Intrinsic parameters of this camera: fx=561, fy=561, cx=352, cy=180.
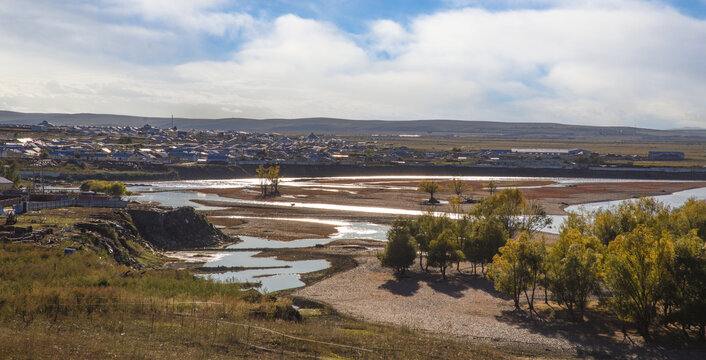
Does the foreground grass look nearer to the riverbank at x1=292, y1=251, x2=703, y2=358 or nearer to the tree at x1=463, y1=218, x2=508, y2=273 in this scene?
the riverbank at x1=292, y1=251, x2=703, y2=358

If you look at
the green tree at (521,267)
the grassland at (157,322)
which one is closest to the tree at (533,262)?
the green tree at (521,267)

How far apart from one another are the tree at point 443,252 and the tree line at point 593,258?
3.6 inches

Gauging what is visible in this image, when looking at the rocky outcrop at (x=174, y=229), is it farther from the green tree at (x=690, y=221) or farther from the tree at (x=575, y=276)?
the green tree at (x=690, y=221)

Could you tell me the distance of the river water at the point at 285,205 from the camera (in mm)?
51500

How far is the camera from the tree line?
32688 mm

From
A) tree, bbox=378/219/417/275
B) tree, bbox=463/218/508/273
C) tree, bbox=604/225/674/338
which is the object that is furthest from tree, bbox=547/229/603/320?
tree, bbox=378/219/417/275

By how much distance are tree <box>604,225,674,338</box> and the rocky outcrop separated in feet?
149

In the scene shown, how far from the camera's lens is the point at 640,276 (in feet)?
110

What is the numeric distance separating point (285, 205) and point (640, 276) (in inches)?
3175

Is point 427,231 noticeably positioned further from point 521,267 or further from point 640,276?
point 640,276

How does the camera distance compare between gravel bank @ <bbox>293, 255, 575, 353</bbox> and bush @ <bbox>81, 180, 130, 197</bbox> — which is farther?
bush @ <bbox>81, 180, 130, 197</bbox>

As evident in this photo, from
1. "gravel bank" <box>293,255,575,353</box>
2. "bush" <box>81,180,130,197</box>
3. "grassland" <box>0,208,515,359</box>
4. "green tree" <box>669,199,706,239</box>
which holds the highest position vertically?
"green tree" <box>669,199,706,239</box>

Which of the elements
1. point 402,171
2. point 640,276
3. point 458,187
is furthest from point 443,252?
point 402,171

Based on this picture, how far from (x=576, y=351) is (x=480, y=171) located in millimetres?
165170
